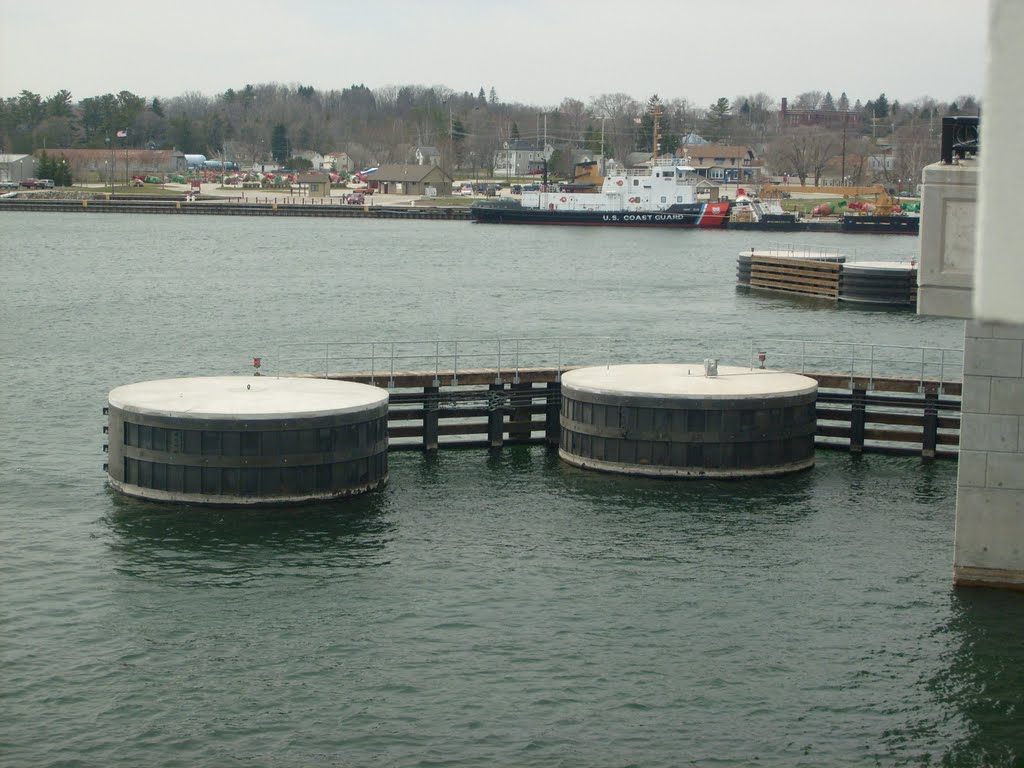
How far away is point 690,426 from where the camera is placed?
28484mm

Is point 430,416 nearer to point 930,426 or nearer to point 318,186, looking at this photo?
point 930,426

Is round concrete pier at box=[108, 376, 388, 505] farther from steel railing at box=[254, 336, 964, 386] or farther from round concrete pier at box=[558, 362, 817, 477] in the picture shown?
steel railing at box=[254, 336, 964, 386]

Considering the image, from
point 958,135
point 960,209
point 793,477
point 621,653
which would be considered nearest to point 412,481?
point 793,477

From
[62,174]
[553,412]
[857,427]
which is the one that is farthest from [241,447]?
[62,174]

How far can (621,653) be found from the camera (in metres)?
19.0

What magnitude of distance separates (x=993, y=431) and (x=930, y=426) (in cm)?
1165

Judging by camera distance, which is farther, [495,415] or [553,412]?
[553,412]

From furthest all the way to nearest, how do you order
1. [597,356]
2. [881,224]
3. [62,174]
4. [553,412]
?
[62,174] → [881,224] → [597,356] → [553,412]

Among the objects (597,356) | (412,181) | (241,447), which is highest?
(412,181)

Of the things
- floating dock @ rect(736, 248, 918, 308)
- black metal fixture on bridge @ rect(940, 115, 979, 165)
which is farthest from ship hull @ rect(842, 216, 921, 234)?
black metal fixture on bridge @ rect(940, 115, 979, 165)

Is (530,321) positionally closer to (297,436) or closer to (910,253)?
(297,436)

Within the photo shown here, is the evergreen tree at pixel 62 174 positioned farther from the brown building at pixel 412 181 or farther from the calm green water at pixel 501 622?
the calm green water at pixel 501 622

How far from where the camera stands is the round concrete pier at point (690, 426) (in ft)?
93.5

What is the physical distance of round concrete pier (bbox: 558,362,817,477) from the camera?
2848cm
